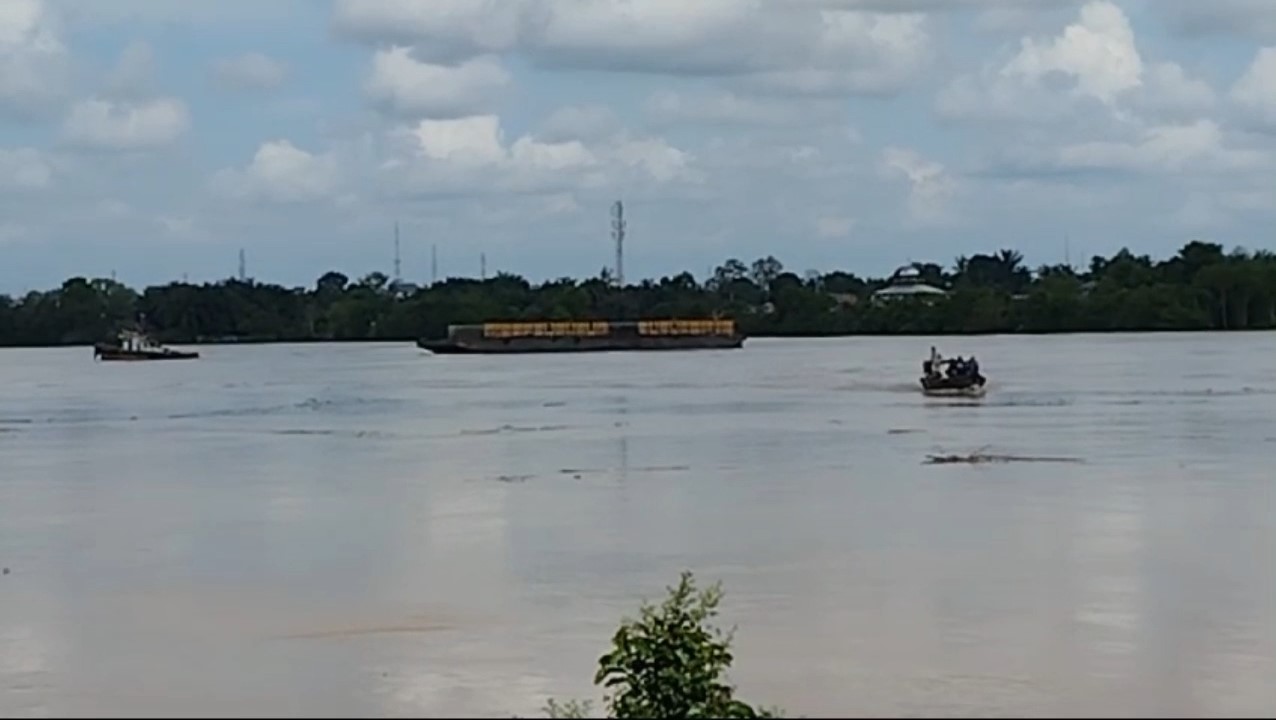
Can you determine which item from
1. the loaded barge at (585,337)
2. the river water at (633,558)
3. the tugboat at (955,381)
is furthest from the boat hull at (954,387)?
the loaded barge at (585,337)

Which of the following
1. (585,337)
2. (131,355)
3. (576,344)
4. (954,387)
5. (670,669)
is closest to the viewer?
(670,669)

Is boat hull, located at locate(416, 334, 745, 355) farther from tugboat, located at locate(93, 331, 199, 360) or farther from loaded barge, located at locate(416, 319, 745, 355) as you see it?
tugboat, located at locate(93, 331, 199, 360)

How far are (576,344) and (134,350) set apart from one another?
2153 centimetres

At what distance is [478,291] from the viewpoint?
4825 inches

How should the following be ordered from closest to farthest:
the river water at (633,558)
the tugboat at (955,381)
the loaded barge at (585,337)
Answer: the river water at (633,558)
the tugboat at (955,381)
the loaded barge at (585,337)

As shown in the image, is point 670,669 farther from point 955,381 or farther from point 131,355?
point 131,355

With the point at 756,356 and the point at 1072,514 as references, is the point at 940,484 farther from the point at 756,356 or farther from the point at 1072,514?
the point at 756,356

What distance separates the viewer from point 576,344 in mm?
109062

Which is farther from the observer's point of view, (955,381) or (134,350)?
(134,350)

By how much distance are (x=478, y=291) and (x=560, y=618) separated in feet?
354

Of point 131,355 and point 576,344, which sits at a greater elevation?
point 576,344

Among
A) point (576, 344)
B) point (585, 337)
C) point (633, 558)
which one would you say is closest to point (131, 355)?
point (576, 344)

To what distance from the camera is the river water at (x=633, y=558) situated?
12.6m

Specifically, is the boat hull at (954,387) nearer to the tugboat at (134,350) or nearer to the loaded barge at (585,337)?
the loaded barge at (585,337)
